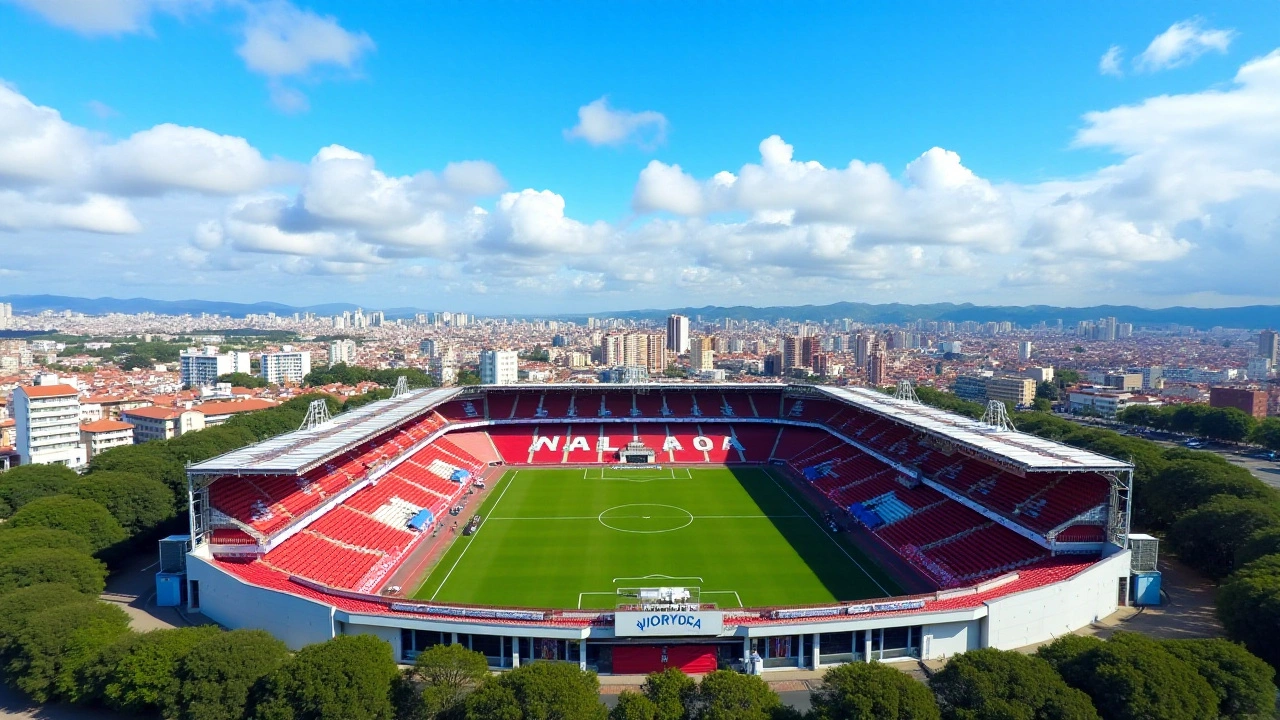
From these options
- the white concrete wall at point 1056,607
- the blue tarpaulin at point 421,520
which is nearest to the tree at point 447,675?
the white concrete wall at point 1056,607

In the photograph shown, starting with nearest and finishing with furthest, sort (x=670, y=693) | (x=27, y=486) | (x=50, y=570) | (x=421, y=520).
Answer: (x=670, y=693) → (x=50, y=570) → (x=421, y=520) → (x=27, y=486)

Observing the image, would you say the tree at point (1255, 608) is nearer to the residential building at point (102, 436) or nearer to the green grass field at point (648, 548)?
the green grass field at point (648, 548)

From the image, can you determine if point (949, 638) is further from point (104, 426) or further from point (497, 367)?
point (497, 367)

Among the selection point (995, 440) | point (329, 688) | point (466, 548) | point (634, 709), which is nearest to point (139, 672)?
point (329, 688)

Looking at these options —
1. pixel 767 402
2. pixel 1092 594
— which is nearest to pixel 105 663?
pixel 1092 594

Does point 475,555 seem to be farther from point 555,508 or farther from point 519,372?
point 519,372

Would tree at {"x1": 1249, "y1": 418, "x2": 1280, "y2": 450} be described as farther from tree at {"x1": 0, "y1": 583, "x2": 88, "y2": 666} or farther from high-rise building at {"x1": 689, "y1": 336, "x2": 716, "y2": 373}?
high-rise building at {"x1": 689, "y1": 336, "x2": 716, "y2": 373}
